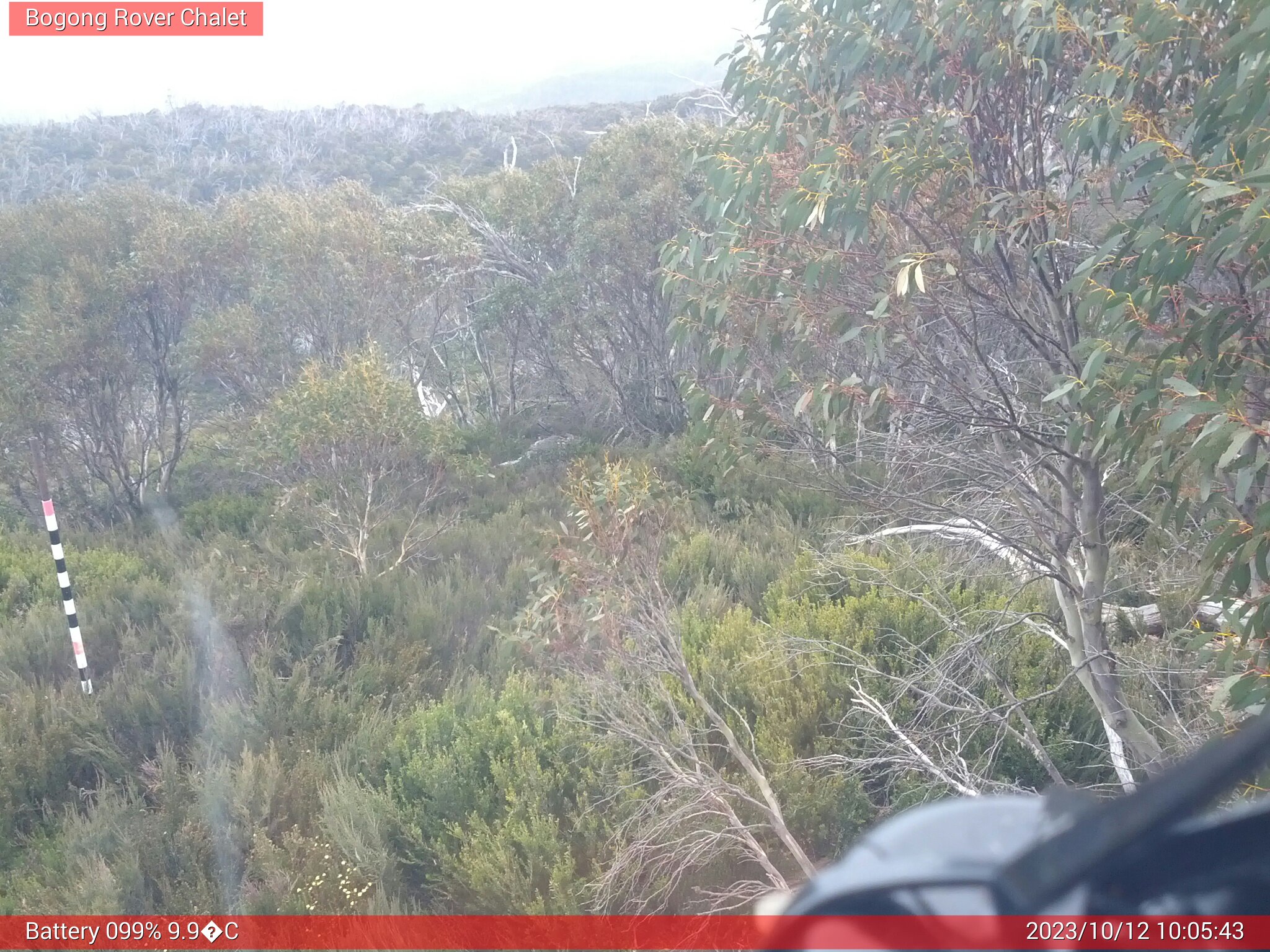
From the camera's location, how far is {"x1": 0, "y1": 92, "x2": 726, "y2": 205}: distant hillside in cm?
2322

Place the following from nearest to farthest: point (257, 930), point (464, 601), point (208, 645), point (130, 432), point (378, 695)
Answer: point (257, 930)
point (378, 695)
point (208, 645)
point (464, 601)
point (130, 432)

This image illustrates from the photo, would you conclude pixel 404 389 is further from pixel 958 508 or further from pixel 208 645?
pixel 958 508

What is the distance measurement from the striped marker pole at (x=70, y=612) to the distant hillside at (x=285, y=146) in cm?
1621

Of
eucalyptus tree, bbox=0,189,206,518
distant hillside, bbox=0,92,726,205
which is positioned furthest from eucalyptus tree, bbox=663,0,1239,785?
distant hillside, bbox=0,92,726,205

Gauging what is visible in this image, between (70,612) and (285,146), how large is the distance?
962 inches

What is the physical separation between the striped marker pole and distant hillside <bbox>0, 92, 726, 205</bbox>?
16.2m

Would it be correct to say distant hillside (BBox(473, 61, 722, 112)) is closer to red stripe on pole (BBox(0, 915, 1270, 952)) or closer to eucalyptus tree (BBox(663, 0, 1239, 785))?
eucalyptus tree (BBox(663, 0, 1239, 785))

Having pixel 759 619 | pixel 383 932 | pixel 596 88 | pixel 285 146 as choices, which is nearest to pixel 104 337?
pixel 759 619

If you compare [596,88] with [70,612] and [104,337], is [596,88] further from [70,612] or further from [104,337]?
[70,612]

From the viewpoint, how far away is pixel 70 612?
19.6 ft

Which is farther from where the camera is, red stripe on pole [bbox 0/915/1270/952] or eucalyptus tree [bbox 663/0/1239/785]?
red stripe on pole [bbox 0/915/1270/952]

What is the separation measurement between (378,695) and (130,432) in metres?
8.47

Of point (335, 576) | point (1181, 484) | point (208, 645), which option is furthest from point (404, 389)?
point (1181, 484)

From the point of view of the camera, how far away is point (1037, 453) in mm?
3598
